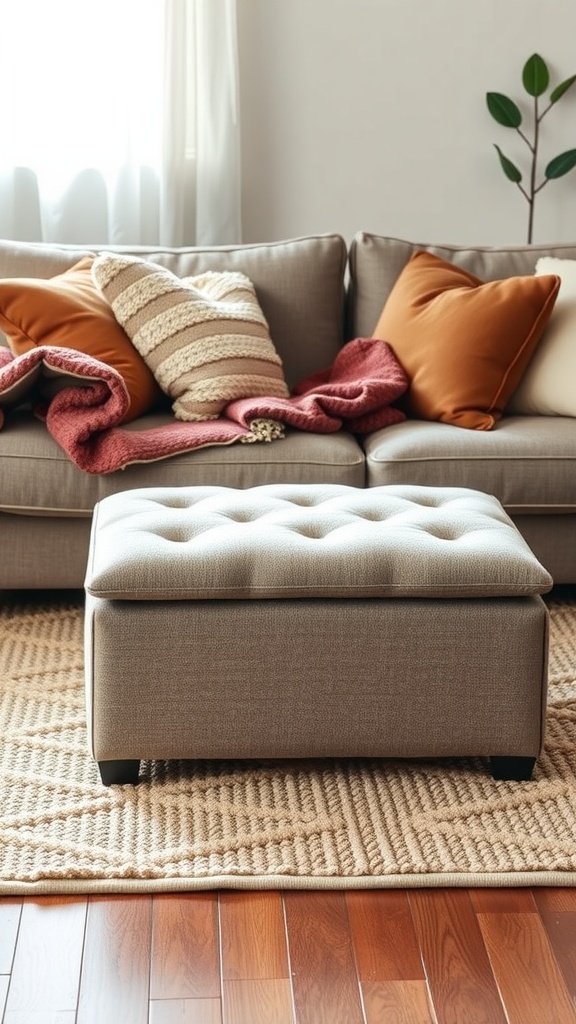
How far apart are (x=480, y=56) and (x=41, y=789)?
2.79 m

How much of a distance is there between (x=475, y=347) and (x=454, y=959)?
164cm

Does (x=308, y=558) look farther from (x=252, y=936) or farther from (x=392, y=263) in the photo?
(x=392, y=263)

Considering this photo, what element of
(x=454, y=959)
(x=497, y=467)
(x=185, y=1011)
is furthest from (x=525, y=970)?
(x=497, y=467)

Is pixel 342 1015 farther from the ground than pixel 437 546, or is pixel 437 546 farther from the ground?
pixel 437 546

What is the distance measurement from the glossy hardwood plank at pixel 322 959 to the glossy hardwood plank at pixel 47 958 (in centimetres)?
28

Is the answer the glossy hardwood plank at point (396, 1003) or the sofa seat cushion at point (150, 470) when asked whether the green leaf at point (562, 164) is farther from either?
the glossy hardwood plank at point (396, 1003)

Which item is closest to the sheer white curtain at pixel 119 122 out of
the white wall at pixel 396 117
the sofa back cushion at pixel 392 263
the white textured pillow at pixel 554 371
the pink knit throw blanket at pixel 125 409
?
the white wall at pixel 396 117

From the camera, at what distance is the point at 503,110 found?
147 inches

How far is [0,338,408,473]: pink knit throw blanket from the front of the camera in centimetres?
262

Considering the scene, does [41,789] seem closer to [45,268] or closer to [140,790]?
[140,790]

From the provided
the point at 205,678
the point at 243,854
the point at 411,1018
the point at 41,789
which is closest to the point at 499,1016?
the point at 411,1018

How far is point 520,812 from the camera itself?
1929mm

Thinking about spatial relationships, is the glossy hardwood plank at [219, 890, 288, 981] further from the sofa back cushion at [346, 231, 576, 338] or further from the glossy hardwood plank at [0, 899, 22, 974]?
the sofa back cushion at [346, 231, 576, 338]

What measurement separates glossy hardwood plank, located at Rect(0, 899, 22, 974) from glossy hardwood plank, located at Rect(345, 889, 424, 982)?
1.48ft
